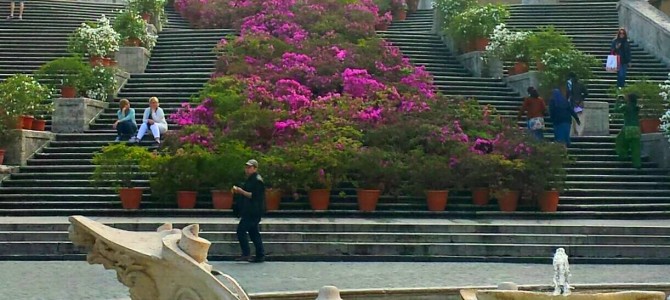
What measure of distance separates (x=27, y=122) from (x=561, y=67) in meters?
10.0

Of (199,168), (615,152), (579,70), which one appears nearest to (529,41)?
(579,70)

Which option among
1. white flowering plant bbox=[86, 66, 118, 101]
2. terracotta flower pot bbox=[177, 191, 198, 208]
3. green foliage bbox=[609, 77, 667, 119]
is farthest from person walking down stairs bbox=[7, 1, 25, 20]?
green foliage bbox=[609, 77, 667, 119]

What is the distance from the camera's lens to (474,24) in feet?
82.8

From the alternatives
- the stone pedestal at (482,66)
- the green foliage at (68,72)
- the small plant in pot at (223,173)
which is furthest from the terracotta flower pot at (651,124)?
the green foliage at (68,72)

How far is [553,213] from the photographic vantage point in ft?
57.3

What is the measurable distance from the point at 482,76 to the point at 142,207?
9643 millimetres

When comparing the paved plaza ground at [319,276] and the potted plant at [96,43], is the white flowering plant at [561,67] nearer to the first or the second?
the paved plaza ground at [319,276]

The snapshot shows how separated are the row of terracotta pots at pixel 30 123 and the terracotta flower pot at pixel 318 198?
5586 millimetres

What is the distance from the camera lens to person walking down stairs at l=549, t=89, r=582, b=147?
20.0m

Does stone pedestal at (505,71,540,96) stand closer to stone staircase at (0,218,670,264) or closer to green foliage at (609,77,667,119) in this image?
green foliage at (609,77,667,119)

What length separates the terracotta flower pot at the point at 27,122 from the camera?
19875mm

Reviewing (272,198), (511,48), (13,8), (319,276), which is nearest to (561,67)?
(511,48)

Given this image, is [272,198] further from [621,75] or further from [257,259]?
[621,75]

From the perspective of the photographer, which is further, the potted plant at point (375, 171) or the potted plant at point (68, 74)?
the potted plant at point (68, 74)
